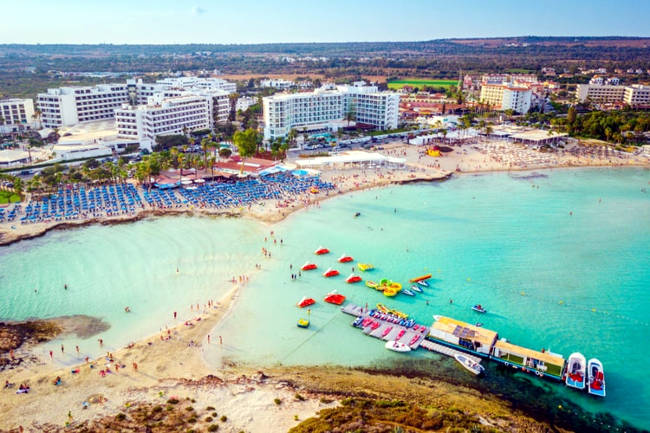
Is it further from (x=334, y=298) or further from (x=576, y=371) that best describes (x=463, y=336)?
(x=334, y=298)

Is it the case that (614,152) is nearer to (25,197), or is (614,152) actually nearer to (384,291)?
(384,291)

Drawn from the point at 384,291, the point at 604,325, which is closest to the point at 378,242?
the point at 384,291

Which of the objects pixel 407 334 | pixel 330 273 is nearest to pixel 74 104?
pixel 330 273

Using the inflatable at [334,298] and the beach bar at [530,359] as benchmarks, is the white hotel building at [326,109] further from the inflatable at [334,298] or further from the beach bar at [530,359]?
the beach bar at [530,359]

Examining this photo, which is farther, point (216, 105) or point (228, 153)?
point (216, 105)

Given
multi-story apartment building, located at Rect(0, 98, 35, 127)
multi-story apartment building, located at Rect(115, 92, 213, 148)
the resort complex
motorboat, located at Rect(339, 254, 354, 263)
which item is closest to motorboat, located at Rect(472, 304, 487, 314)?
the resort complex

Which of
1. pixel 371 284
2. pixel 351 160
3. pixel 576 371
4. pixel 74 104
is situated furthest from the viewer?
pixel 74 104
